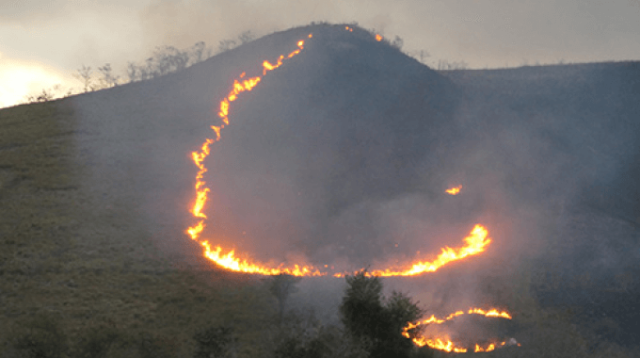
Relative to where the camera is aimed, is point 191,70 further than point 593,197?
Yes

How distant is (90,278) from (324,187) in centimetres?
1927

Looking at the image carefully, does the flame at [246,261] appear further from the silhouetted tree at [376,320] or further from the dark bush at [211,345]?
the dark bush at [211,345]

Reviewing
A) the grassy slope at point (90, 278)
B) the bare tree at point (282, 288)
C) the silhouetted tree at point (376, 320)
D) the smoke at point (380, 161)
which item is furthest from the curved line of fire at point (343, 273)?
the silhouetted tree at point (376, 320)

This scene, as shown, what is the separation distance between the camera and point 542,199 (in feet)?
158

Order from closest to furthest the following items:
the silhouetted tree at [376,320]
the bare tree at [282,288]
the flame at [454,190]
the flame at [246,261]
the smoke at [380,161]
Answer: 1. the silhouetted tree at [376,320]
2. the bare tree at [282,288]
3. the flame at [246,261]
4. the smoke at [380,161]
5. the flame at [454,190]

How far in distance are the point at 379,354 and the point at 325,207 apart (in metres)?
21.2

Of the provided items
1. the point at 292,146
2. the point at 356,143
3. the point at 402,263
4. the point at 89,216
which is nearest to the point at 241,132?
the point at 292,146

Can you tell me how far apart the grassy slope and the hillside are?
140mm

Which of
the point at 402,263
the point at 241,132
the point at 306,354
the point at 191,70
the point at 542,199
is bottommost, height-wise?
the point at 306,354

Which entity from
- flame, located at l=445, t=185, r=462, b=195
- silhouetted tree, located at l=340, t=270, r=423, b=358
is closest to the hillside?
flame, located at l=445, t=185, r=462, b=195

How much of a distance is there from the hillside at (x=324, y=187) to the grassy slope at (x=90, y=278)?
140 millimetres

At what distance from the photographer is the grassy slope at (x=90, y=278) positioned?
31.9 meters

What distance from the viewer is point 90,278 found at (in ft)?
117

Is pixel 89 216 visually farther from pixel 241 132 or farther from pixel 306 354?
pixel 306 354
